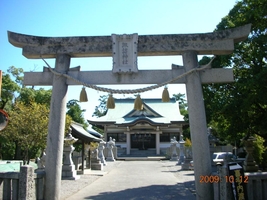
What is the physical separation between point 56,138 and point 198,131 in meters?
3.47

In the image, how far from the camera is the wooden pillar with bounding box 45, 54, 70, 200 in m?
6.62

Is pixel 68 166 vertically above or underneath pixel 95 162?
above

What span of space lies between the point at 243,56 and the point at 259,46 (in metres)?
1.35

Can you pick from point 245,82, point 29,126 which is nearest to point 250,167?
point 245,82

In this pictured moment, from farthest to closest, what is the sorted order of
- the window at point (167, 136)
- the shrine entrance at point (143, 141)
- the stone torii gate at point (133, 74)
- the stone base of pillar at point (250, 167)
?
the shrine entrance at point (143, 141)
the window at point (167, 136)
the stone base of pillar at point (250, 167)
the stone torii gate at point (133, 74)

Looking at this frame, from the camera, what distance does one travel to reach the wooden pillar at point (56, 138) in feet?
21.7

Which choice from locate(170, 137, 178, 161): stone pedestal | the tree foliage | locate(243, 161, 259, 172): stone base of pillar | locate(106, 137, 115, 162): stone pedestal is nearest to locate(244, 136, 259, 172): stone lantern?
locate(243, 161, 259, 172): stone base of pillar

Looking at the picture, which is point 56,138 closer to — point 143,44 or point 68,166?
point 143,44

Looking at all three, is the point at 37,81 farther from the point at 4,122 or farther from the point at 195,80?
the point at 195,80

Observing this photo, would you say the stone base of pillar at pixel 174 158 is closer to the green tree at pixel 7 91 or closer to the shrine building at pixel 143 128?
the shrine building at pixel 143 128

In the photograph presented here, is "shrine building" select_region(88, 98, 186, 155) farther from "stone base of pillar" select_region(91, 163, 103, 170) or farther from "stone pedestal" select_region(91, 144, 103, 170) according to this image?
"stone base of pillar" select_region(91, 163, 103, 170)

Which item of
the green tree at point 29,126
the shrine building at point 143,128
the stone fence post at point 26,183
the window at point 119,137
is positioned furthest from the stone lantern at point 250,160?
the window at point 119,137

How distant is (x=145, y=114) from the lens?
3931 cm

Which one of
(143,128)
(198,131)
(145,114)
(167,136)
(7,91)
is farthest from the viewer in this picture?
(145,114)
